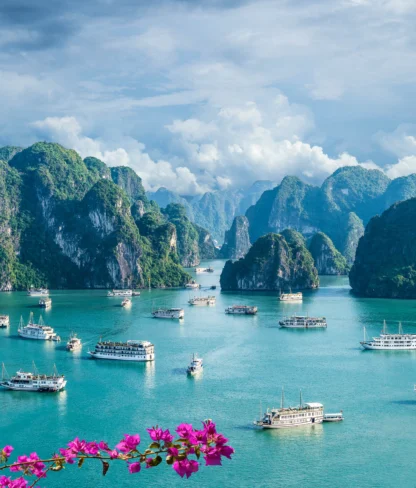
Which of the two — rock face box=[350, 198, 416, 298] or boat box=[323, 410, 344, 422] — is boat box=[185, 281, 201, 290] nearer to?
rock face box=[350, 198, 416, 298]

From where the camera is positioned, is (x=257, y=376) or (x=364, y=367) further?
(x=364, y=367)

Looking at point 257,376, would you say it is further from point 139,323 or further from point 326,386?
point 139,323

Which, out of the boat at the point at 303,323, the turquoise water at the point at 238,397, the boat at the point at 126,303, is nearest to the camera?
the turquoise water at the point at 238,397

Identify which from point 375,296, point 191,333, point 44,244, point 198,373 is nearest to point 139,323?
point 191,333

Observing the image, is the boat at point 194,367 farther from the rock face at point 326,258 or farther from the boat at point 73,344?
the rock face at point 326,258

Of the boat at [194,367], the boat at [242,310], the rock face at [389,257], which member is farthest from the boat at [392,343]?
the rock face at [389,257]
